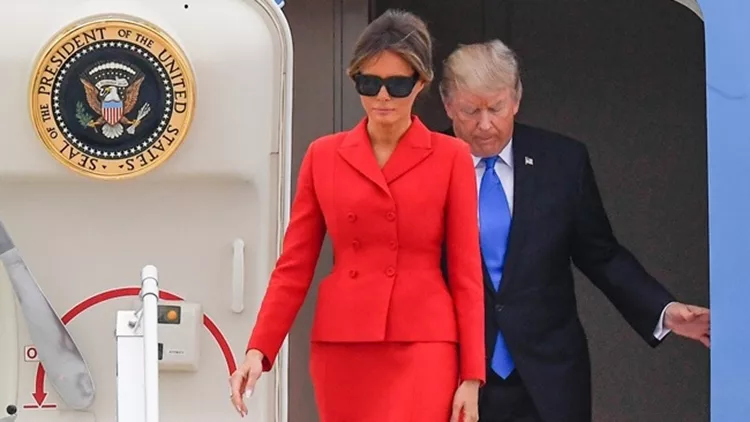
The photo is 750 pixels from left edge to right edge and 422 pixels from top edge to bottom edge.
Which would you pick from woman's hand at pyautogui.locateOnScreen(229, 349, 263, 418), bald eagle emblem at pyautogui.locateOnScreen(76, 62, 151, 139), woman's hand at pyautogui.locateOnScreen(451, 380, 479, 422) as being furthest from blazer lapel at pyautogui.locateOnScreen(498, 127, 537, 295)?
bald eagle emblem at pyautogui.locateOnScreen(76, 62, 151, 139)

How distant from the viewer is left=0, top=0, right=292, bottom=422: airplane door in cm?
414

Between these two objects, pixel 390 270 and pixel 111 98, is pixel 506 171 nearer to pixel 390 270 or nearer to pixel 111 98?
pixel 390 270

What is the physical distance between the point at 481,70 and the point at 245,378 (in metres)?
1.13

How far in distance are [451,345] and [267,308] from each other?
0.43m

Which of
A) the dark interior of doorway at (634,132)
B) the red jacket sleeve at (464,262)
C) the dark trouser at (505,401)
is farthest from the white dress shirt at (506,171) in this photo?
the dark interior of doorway at (634,132)

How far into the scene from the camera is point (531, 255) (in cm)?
409

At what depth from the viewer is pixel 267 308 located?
349 cm

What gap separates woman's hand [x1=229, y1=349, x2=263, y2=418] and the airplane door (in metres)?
0.72

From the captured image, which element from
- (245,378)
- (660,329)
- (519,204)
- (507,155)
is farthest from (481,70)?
(245,378)

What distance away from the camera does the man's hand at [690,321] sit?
4074 millimetres

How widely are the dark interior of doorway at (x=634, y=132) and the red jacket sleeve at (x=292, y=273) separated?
262 centimetres

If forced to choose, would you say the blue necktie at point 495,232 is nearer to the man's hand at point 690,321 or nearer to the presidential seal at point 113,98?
the man's hand at point 690,321

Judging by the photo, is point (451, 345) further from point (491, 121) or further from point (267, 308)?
point (491, 121)

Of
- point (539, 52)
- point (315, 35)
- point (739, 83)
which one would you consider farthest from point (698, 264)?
point (739, 83)
